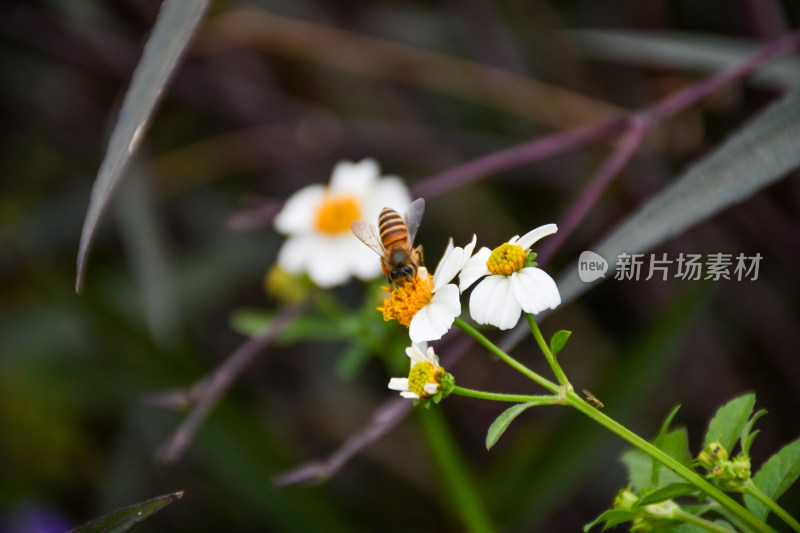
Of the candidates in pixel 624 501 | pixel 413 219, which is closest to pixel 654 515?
pixel 624 501

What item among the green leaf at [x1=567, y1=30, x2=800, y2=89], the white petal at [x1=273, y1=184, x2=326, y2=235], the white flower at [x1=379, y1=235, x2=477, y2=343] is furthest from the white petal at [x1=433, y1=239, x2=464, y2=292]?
the green leaf at [x1=567, y1=30, x2=800, y2=89]

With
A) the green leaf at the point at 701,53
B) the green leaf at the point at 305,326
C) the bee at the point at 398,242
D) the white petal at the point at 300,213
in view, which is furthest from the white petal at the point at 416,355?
the green leaf at the point at 701,53

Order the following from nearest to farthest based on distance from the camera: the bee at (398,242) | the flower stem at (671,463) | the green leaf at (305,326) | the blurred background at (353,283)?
the flower stem at (671,463) < the bee at (398,242) < the green leaf at (305,326) < the blurred background at (353,283)

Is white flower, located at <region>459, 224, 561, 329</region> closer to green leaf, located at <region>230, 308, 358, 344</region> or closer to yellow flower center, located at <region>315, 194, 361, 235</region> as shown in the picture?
green leaf, located at <region>230, 308, 358, 344</region>

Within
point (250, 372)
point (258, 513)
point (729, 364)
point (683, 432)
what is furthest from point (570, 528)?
point (683, 432)

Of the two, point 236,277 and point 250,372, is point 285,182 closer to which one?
point 236,277

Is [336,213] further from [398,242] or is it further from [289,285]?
[398,242]

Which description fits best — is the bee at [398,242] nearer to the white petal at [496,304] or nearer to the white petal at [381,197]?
the white petal at [496,304]
